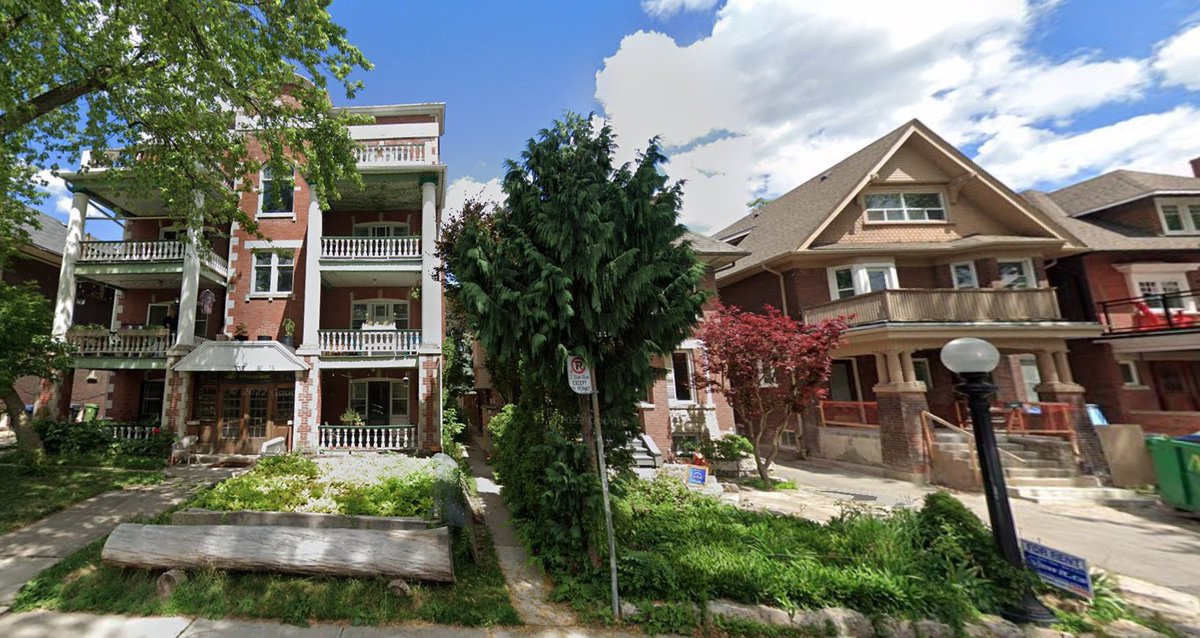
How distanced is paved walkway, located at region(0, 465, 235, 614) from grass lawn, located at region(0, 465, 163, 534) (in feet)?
0.58

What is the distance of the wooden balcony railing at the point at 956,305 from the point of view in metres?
13.4

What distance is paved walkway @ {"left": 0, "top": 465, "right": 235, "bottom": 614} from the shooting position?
18.1 feet

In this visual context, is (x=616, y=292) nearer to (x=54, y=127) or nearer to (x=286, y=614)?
(x=286, y=614)

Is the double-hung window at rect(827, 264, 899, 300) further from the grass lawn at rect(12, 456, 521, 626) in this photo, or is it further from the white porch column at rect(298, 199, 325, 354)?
the white porch column at rect(298, 199, 325, 354)

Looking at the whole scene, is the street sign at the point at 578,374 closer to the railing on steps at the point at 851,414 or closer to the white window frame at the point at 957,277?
the railing on steps at the point at 851,414

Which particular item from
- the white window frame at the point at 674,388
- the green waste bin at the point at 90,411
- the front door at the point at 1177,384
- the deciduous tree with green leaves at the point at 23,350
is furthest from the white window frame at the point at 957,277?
the green waste bin at the point at 90,411

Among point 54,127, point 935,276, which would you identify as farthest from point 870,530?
point 54,127

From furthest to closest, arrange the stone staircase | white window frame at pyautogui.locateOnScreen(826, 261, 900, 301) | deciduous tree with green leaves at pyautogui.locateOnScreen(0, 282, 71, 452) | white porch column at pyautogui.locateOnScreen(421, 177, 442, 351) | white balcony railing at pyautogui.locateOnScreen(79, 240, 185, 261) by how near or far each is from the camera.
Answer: white window frame at pyautogui.locateOnScreen(826, 261, 900, 301), white balcony railing at pyautogui.locateOnScreen(79, 240, 185, 261), white porch column at pyautogui.locateOnScreen(421, 177, 442, 351), deciduous tree with green leaves at pyautogui.locateOnScreen(0, 282, 71, 452), the stone staircase

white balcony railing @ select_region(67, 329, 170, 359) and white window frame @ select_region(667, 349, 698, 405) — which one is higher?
white balcony railing @ select_region(67, 329, 170, 359)

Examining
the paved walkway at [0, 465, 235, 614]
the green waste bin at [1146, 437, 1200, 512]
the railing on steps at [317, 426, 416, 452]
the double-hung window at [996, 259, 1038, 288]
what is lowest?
the green waste bin at [1146, 437, 1200, 512]

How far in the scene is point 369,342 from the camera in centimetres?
1434

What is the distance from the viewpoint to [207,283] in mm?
15383

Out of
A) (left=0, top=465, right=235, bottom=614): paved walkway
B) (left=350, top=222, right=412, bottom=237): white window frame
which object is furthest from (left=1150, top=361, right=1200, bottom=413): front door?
(left=0, top=465, right=235, bottom=614): paved walkway

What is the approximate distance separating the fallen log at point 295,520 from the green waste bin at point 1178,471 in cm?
1487
